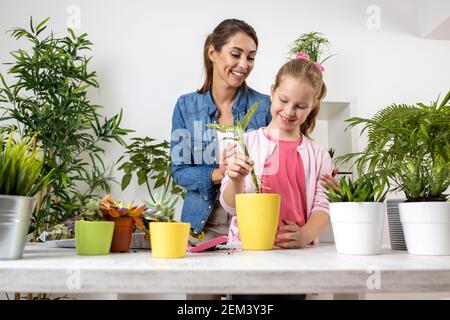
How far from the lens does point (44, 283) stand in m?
0.54

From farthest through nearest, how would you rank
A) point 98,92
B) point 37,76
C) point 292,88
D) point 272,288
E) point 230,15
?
1. point 230,15
2. point 98,92
3. point 37,76
4. point 292,88
5. point 272,288

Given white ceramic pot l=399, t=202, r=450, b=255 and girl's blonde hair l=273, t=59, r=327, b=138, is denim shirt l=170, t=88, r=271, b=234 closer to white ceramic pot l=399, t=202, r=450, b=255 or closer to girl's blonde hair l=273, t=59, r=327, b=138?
girl's blonde hair l=273, t=59, r=327, b=138

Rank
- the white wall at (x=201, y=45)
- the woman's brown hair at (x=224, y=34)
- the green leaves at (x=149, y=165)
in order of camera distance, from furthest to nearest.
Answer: the white wall at (x=201, y=45)
the green leaves at (x=149, y=165)
the woman's brown hair at (x=224, y=34)

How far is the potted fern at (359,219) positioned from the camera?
806mm

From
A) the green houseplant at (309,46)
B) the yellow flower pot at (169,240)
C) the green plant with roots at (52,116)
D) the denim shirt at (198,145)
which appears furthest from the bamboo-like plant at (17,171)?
the green houseplant at (309,46)

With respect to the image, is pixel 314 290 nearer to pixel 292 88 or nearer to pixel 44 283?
pixel 44 283

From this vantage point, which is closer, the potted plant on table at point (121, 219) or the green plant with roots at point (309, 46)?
the potted plant on table at point (121, 219)

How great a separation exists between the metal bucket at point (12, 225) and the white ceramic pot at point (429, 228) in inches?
28.1

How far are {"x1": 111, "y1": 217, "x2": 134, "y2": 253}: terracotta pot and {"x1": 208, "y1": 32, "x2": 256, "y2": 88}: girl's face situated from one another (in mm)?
977

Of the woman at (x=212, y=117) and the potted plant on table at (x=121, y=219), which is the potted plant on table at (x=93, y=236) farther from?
the woman at (x=212, y=117)

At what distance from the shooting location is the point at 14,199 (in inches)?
26.2

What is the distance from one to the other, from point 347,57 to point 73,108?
2468 mm

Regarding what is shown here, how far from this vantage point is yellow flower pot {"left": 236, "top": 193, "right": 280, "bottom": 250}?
862 millimetres
